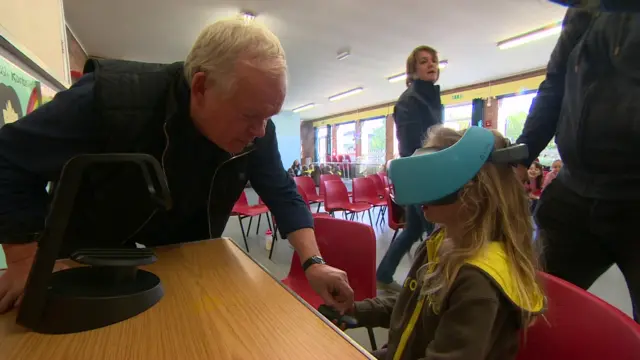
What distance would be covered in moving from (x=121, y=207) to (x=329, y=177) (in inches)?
172

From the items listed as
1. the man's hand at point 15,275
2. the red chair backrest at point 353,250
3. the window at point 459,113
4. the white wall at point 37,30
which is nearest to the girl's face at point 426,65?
the red chair backrest at point 353,250

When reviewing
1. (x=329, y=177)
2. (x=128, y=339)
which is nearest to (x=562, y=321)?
(x=128, y=339)

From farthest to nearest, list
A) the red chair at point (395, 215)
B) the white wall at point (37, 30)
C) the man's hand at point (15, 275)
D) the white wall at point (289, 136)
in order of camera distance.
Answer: the white wall at point (289, 136) → the red chair at point (395, 215) → the white wall at point (37, 30) → the man's hand at point (15, 275)

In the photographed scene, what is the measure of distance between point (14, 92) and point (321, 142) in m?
14.9

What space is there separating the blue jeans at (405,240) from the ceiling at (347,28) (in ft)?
7.59

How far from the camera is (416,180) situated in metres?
0.74

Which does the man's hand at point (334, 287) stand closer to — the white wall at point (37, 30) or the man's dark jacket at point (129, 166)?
the man's dark jacket at point (129, 166)

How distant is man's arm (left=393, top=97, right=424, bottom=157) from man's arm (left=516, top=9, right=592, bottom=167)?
104 centimetres

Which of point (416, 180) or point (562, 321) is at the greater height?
point (416, 180)

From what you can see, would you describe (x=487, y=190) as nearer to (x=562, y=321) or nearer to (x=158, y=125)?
(x=562, y=321)

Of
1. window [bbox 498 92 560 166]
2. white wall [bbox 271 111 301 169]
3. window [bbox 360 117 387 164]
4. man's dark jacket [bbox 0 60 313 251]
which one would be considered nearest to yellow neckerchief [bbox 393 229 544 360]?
man's dark jacket [bbox 0 60 313 251]

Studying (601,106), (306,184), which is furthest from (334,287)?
(306,184)

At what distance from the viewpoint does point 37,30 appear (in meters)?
1.62

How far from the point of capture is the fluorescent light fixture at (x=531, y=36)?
4707mm
